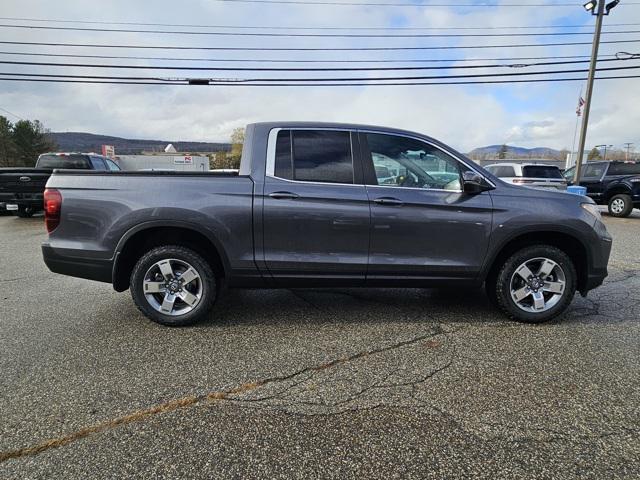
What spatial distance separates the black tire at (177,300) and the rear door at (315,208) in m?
0.59

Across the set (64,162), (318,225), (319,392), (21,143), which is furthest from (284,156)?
(21,143)

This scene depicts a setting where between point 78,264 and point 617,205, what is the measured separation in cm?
1598

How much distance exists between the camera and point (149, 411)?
8.65 ft

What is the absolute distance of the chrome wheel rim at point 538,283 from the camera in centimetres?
412

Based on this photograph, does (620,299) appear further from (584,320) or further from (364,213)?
(364,213)

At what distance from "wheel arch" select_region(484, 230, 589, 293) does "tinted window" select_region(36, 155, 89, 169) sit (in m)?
12.5

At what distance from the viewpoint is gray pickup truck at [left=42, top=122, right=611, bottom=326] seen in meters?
3.83

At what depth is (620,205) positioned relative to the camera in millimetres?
14242

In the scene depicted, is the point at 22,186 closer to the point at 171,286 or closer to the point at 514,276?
the point at 171,286

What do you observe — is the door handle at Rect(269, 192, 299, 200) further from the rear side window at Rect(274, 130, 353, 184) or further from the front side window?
the front side window

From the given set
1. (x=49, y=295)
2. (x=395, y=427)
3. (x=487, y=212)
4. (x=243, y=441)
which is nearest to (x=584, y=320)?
(x=487, y=212)

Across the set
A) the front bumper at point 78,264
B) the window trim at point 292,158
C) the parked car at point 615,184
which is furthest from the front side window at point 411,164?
the parked car at point 615,184

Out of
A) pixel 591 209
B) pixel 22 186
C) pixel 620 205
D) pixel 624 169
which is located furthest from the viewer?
pixel 624 169

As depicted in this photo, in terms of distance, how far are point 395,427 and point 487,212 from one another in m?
2.29
